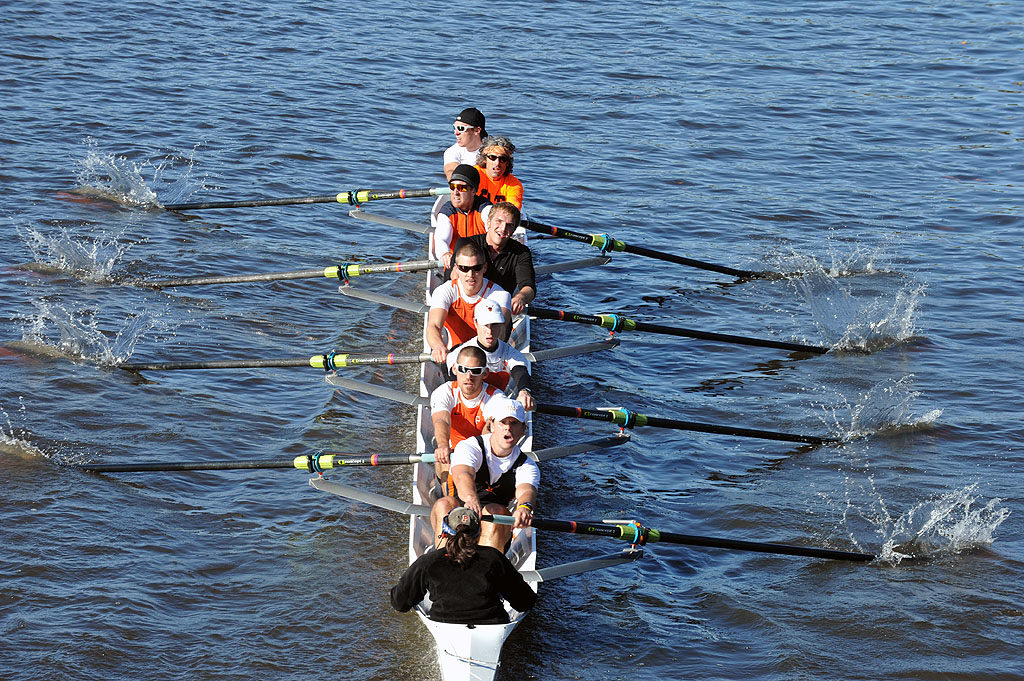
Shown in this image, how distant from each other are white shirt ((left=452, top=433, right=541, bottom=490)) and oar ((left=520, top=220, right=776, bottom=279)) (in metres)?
4.56

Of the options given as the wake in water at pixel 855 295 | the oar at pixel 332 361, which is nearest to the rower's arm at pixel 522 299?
the oar at pixel 332 361

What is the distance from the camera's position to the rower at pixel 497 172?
32.9 feet

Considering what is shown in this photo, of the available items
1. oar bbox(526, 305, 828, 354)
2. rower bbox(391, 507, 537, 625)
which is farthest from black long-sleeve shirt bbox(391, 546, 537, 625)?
oar bbox(526, 305, 828, 354)

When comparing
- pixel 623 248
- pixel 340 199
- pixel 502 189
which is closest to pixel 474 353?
pixel 502 189

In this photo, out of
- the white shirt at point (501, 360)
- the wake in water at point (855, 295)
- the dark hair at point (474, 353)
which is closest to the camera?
the dark hair at point (474, 353)

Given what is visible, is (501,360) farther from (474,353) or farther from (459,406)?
(474,353)

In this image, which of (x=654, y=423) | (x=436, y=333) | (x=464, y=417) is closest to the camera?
(x=464, y=417)

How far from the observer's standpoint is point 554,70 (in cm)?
2058

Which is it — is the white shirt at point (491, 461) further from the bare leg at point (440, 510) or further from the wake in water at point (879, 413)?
the wake in water at point (879, 413)

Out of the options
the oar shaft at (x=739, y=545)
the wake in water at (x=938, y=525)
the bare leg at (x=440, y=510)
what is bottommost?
the wake in water at (x=938, y=525)

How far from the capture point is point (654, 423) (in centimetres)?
879

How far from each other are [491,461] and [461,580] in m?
1.19

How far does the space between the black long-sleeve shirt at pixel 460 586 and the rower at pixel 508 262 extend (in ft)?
11.3

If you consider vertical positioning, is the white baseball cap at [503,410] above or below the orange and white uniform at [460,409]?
above
